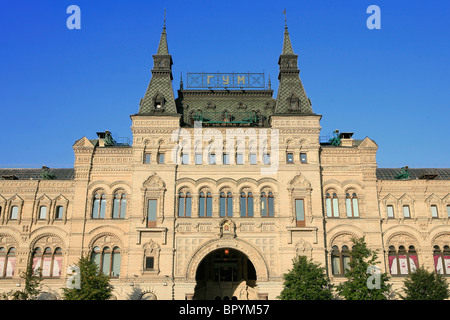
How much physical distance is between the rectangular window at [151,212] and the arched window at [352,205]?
2035cm

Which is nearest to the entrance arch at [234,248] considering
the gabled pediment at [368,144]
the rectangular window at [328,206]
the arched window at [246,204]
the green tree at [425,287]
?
the arched window at [246,204]

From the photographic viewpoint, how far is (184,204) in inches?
1781

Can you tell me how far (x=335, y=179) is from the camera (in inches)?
1837

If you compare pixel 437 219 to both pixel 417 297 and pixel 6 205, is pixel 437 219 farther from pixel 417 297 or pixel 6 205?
pixel 6 205

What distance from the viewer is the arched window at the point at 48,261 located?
44375mm

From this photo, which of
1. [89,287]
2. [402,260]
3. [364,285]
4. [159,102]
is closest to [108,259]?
[89,287]

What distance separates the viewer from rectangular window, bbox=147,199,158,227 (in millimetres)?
44281

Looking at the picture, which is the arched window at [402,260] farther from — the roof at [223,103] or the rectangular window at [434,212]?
the roof at [223,103]

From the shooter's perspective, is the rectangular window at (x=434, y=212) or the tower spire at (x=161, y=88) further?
the tower spire at (x=161, y=88)

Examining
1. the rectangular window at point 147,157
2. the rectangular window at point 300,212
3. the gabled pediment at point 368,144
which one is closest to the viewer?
the rectangular window at point 300,212

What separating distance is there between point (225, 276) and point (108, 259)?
527 inches

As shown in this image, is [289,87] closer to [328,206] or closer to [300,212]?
[328,206]

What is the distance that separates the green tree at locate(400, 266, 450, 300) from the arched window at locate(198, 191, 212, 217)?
20.4m

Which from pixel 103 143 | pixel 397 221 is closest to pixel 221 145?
pixel 103 143
